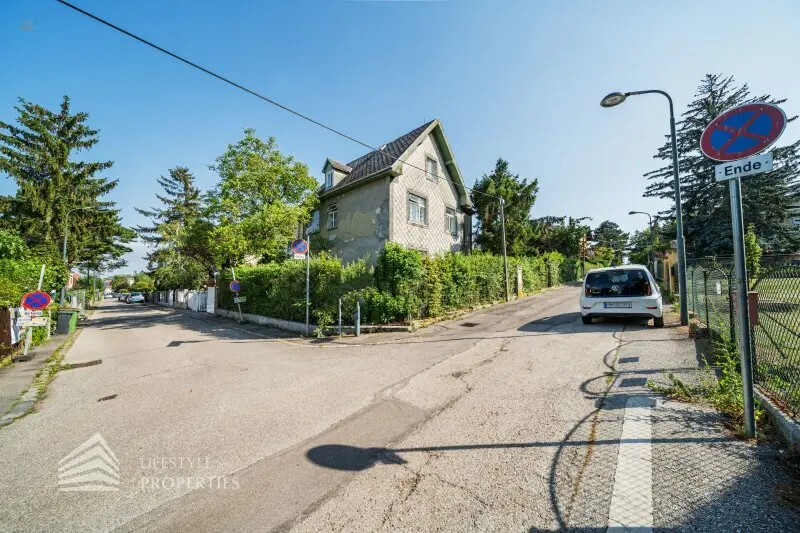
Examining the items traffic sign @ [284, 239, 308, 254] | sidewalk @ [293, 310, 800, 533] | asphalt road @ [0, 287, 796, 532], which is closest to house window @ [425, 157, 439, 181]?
traffic sign @ [284, 239, 308, 254]

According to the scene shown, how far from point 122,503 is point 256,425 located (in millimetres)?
1540

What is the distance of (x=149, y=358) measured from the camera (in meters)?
8.90

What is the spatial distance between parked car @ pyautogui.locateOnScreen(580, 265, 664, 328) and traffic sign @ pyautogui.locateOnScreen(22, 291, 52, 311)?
631 inches

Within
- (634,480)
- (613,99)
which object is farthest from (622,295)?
(634,480)

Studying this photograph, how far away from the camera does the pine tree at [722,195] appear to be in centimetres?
2086

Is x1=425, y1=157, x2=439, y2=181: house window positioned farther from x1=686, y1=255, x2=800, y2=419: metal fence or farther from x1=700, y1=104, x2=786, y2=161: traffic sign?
x1=686, y1=255, x2=800, y2=419: metal fence

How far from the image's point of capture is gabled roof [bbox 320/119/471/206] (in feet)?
54.3

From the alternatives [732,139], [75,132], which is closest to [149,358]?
[732,139]

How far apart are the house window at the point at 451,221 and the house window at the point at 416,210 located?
7.45ft

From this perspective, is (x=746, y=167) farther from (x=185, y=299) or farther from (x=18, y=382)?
(x=185, y=299)

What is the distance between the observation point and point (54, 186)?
23250 millimetres

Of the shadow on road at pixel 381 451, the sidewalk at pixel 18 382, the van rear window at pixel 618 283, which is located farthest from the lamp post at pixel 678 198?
the sidewalk at pixel 18 382

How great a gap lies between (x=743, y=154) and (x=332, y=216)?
59.6 ft

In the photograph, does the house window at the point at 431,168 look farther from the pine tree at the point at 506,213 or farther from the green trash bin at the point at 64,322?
the green trash bin at the point at 64,322
